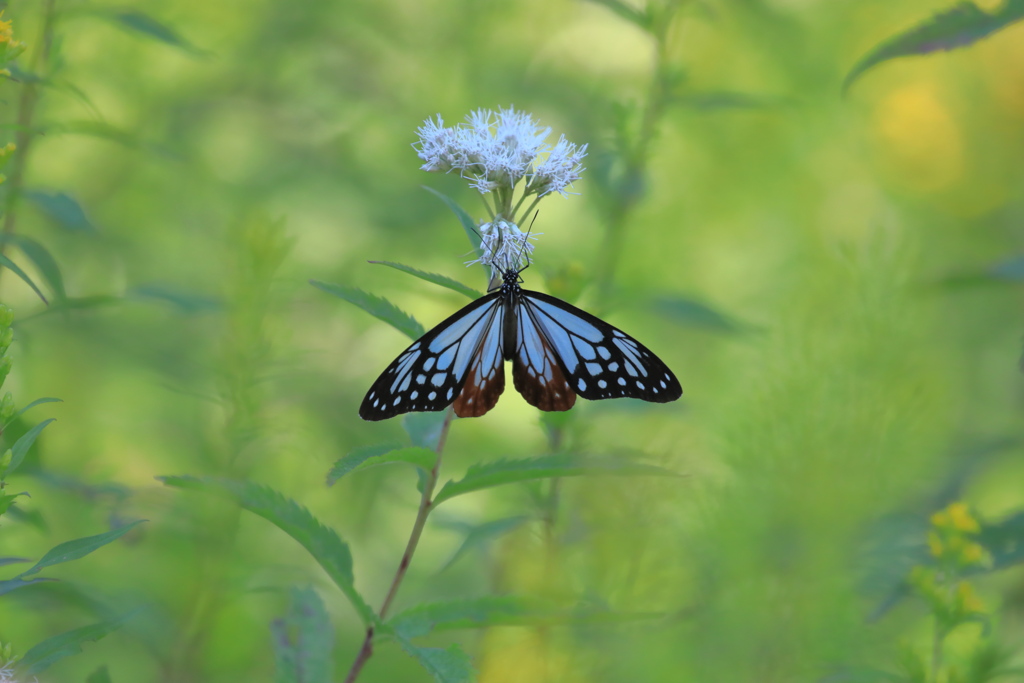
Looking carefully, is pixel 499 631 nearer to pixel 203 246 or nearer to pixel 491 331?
pixel 491 331

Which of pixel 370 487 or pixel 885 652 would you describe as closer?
pixel 885 652

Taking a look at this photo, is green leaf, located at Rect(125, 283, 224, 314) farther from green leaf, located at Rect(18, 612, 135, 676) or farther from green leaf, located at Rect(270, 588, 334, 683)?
green leaf, located at Rect(18, 612, 135, 676)

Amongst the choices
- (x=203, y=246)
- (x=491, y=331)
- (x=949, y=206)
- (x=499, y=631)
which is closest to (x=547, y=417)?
(x=491, y=331)

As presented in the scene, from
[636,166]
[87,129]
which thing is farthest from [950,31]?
[87,129]

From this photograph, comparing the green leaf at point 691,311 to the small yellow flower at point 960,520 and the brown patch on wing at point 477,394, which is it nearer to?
the small yellow flower at point 960,520

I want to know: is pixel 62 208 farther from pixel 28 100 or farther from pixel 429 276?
pixel 429 276
